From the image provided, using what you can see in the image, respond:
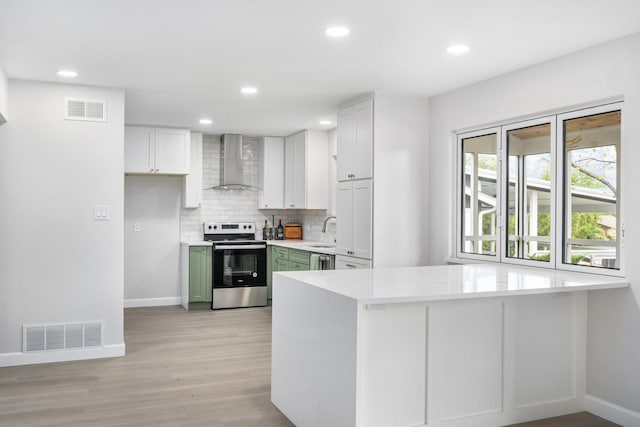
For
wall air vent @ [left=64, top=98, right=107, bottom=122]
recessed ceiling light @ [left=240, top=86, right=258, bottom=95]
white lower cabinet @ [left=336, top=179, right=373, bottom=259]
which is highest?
recessed ceiling light @ [left=240, top=86, right=258, bottom=95]

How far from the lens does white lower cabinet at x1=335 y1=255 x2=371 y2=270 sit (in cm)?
505

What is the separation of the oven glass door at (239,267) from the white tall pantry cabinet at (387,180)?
7.81ft

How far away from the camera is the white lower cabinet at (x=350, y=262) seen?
5053 mm

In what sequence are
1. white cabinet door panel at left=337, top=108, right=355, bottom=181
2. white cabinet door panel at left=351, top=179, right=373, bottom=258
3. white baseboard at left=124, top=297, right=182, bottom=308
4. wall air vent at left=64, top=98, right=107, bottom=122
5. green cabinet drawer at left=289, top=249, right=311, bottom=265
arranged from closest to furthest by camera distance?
wall air vent at left=64, top=98, right=107, bottom=122
white cabinet door panel at left=351, top=179, right=373, bottom=258
white cabinet door panel at left=337, top=108, right=355, bottom=181
green cabinet drawer at left=289, top=249, right=311, bottom=265
white baseboard at left=124, top=297, right=182, bottom=308

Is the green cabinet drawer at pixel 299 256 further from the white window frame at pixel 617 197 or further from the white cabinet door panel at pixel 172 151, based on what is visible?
the white window frame at pixel 617 197

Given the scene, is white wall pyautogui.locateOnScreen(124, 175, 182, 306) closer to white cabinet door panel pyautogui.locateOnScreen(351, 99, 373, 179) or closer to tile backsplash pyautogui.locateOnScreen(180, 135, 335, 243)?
tile backsplash pyautogui.locateOnScreen(180, 135, 335, 243)

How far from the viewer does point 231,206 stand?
794 cm

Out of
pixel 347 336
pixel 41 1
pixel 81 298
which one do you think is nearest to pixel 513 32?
pixel 347 336

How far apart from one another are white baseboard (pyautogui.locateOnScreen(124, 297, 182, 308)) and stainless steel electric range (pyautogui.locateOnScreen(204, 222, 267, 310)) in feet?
2.27

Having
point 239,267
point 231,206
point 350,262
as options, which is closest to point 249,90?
point 350,262

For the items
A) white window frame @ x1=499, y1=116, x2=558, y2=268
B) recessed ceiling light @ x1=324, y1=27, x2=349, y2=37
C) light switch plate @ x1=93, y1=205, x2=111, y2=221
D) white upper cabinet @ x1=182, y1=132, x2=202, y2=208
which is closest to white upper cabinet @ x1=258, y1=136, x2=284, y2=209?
white upper cabinet @ x1=182, y1=132, x2=202, y2=208

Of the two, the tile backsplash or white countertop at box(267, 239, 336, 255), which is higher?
the tile backsplash

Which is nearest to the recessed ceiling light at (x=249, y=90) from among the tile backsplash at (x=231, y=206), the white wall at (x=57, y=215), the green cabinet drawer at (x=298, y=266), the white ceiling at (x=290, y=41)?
the white ceiling at (x=290, y=41)

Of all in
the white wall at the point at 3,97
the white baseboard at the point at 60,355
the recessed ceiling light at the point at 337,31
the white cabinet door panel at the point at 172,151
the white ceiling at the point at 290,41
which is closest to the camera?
the white ceiling at the point at 290,41
